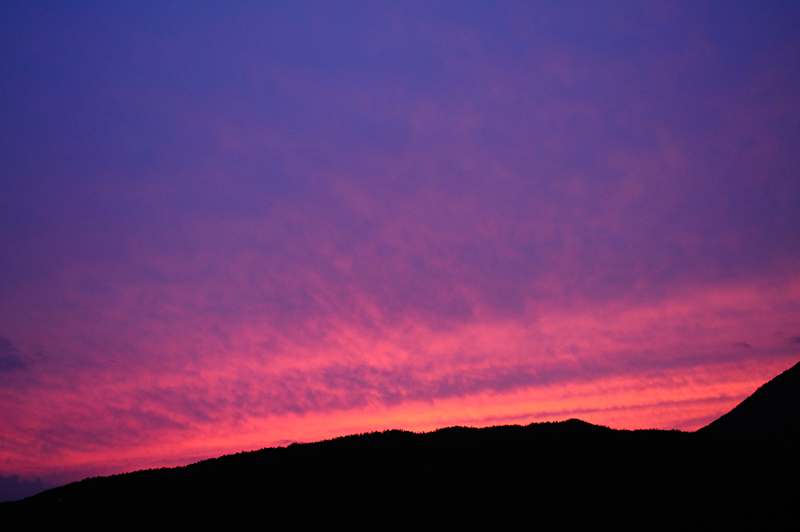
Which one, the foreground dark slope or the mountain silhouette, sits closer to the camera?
the foreground dark slope

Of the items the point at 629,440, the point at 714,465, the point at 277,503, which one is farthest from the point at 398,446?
the point at 714,465

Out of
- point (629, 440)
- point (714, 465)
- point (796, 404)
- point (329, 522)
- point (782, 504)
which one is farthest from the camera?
point (796, 404)

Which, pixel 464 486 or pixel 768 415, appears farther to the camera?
pixel 768 415

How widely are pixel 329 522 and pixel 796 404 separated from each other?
48.0m

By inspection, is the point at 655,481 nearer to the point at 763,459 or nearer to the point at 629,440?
the point at 629,440

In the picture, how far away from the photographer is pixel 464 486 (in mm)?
33781

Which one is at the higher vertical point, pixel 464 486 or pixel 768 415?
pixel 768 415

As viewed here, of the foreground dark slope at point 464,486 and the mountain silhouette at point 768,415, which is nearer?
the foreground dark slope at point 464,486

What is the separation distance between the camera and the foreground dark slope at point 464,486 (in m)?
29.6

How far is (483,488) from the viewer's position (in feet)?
109

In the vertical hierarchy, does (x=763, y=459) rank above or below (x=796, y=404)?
below

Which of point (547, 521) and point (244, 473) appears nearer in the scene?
point (547, 521)

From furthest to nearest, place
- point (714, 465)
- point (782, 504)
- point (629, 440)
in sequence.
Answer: point (629, 440) → point (714, 465) → point (782, 504)

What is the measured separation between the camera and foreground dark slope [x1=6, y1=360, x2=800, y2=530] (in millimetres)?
29609
